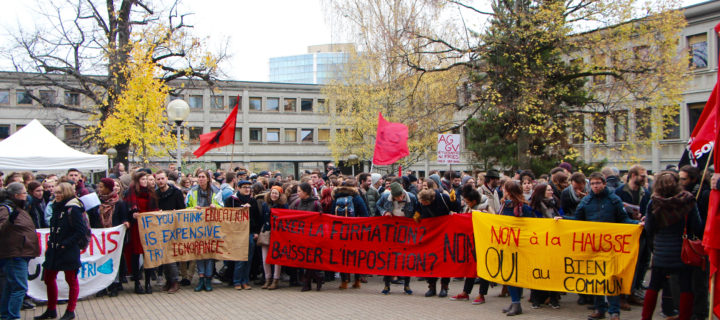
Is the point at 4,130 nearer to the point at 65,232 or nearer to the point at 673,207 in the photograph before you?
the point at 65,232

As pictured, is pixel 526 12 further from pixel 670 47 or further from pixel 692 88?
pixel 692 88

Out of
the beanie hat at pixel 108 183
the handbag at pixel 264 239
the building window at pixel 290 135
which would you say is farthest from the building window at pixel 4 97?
the handbag at pixel 264 239

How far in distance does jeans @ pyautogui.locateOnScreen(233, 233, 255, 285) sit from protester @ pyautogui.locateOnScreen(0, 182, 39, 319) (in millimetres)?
3515

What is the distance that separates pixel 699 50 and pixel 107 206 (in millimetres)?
32514

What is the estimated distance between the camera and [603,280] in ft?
25.2

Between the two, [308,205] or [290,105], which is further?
[290,105]

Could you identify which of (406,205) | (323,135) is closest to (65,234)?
(406,205)

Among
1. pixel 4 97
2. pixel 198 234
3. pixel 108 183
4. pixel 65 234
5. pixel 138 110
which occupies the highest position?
pixel 4 97

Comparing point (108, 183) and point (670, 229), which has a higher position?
point (108, 183)

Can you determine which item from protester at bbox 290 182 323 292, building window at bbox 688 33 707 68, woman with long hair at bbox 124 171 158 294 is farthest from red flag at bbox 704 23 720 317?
building window at bbox 688 33 707 68

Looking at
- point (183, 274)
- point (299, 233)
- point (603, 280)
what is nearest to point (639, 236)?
point (603, 280)

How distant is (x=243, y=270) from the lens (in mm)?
10461

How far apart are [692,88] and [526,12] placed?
49.9ft

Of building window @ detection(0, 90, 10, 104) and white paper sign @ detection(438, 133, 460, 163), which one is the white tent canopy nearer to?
white paper sign @ detection(438, 133, 460, 163)
